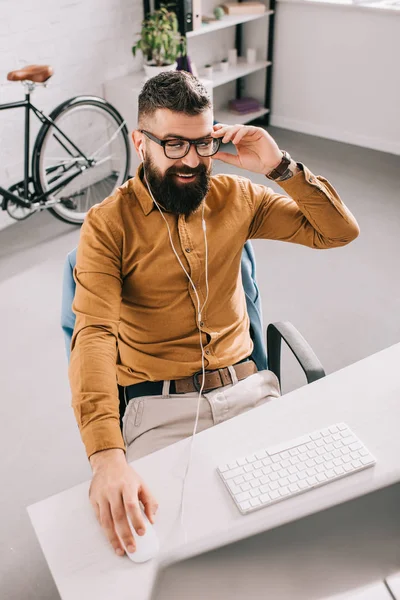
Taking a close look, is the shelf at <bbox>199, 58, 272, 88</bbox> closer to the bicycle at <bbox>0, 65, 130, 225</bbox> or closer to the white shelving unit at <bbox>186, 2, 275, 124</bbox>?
the white shelving unit at <bbox>186, 2, 275, 124</bbox>

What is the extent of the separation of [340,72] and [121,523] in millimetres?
3938

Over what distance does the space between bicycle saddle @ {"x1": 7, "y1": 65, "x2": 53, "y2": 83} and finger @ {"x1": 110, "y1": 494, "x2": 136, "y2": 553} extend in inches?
92.0

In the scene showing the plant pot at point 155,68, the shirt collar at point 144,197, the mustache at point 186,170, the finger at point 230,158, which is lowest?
the plant pot at point 155,68

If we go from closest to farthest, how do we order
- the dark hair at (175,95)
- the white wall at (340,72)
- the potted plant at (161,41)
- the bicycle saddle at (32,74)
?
the dark hair at (175,95)
the bicycle saddle at (32,74)
the potted plant at (161,41)
the white wall at (340,72)

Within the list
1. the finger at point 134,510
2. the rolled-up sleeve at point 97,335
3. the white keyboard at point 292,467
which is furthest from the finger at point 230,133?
the finger at point 134,510

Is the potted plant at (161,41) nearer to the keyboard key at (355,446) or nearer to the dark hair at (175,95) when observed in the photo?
the dark hair at (175,95)

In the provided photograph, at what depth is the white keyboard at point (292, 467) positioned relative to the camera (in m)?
1.08

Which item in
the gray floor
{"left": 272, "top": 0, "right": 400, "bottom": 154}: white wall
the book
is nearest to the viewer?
the gray floor

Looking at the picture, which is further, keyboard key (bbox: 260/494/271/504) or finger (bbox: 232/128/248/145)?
finger (bbox: 232/128/248/145)

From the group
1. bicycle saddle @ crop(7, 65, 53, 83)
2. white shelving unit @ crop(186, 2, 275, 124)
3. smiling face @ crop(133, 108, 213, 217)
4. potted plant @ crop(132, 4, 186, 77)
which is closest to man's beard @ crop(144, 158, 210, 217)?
smiling face @ crop(133, 108, 213, 217)

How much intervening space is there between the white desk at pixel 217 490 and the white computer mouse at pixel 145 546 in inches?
0.5

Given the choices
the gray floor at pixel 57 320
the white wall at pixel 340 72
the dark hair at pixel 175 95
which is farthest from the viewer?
the white wall at pixel 340 72

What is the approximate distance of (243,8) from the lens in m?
4.17

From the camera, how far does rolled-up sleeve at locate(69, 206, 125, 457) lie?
1181 millimetres
